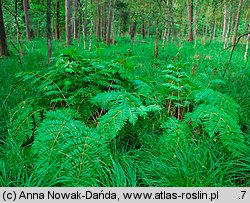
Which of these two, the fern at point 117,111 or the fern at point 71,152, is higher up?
the fern at point 117,111

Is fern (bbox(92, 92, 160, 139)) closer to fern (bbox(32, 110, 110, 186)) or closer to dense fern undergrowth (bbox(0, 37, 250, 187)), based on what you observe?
dense fern undergrowth (bbox(0, 37, 250, 187))

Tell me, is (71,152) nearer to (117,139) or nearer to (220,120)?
(117,139)

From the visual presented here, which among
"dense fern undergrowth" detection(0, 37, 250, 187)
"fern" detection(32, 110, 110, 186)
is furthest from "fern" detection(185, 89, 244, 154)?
"fern" detection(32, 110, 110, 186)

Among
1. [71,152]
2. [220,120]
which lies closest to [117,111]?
[71,152]

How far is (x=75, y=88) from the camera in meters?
3.34

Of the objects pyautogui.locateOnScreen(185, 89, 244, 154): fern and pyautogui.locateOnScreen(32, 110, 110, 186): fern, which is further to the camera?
pyautogui.locateOnScreen(185, 89, 244, 154): fern

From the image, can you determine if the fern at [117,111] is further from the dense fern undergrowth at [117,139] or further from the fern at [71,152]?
the fern at [71,152]

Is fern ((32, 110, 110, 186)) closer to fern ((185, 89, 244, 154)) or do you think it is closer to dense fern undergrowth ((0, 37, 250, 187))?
dense fern undergrowth ((0, 37, 250, 187))

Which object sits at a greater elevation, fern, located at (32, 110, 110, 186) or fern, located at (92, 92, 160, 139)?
fern, located at (92, 92, 160, 139)

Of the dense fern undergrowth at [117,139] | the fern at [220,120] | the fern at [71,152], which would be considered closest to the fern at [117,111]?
the dense fern undergrowth at [117,139]

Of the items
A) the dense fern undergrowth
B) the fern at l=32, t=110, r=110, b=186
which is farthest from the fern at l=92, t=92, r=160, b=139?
the fern at l=32, t=110, r=110, b=186
